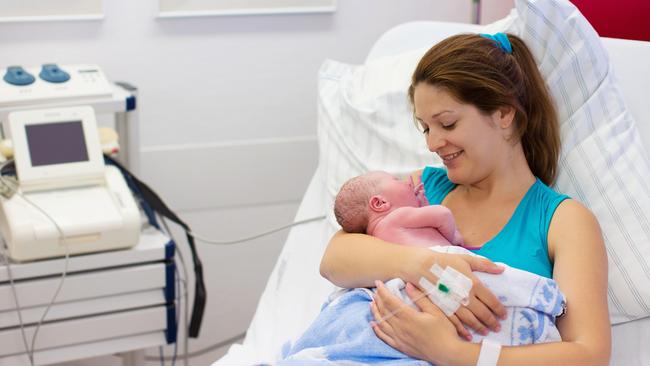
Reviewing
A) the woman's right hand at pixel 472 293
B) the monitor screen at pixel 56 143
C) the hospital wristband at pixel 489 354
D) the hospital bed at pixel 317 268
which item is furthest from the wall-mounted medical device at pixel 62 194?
the hospital wristband at pixel 489 354

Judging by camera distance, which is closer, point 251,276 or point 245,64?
point 245,64

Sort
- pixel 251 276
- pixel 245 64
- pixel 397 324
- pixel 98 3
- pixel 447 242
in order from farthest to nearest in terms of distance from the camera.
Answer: pixel 251 276 → pixel 245 64 → pixel 98 3 → pixel 447 242 → pixel 397 324

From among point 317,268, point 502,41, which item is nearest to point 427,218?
point 502,41

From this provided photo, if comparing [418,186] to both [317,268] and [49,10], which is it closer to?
[317,268]

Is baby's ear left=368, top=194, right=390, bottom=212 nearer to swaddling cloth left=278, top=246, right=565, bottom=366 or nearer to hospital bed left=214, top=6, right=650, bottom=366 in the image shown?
swaddling cloth left=278, top=246, right=565, bottom=366

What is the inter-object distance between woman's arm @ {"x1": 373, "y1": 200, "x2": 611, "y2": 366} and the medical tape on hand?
0.02 meters

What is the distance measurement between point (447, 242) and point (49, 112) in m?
0.97

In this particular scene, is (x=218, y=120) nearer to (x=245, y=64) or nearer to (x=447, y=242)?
(x=245, y=64)

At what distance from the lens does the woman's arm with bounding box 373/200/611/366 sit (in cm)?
133

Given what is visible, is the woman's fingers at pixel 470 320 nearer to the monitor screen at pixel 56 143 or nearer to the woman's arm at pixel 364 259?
the woman's arm at pixel 364 259

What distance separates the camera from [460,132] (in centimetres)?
152

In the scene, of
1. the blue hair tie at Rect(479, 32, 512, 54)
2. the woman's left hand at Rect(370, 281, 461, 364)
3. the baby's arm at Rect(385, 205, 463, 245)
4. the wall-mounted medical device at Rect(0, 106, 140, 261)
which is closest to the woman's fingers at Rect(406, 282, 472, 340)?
the woman's left hand at Rect(370, 281, 461, 364)

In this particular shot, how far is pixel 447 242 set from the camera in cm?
153

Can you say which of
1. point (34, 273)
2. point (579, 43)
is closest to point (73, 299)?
point (34, 273)
